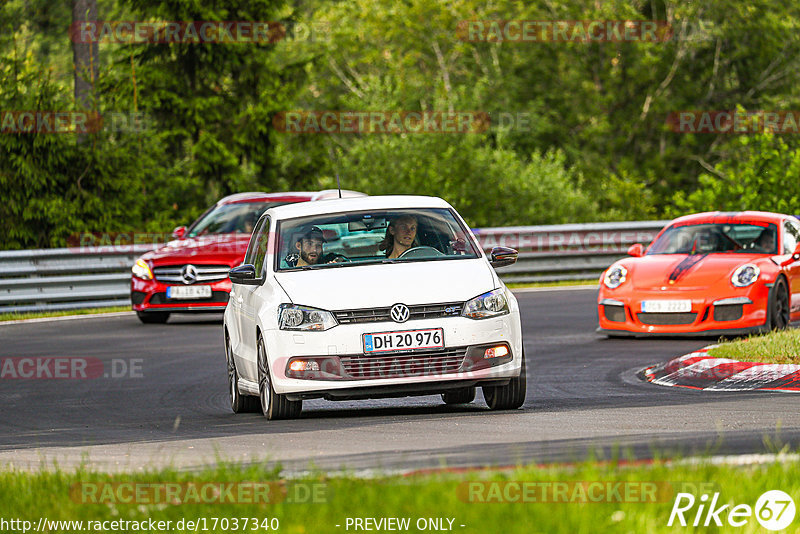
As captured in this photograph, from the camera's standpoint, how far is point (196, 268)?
65.1 feet

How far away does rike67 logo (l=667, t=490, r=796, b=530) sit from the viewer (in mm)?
5059

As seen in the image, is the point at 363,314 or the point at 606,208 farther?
the point at 606,208

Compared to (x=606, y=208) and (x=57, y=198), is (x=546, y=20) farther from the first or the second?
(x=57, y=198)

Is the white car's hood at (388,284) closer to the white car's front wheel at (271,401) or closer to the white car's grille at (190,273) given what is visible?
the white car's front wheel at (271,401)

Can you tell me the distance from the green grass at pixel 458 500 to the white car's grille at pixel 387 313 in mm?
2963

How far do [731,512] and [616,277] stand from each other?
11.2m

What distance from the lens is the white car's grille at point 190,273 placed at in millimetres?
19734

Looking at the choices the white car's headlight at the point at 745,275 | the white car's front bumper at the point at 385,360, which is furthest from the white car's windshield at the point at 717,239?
the white car's front bumper at the point at 385,360

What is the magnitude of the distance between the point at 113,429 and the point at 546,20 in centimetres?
4381

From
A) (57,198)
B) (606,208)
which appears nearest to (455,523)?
(57,198)

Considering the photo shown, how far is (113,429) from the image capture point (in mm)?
10188

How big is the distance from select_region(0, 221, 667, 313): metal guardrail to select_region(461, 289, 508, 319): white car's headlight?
14.5 meters

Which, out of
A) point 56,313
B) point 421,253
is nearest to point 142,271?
point 56,313

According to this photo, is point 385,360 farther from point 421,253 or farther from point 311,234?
point 311,234
